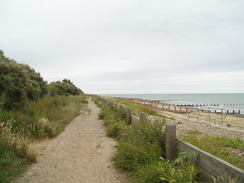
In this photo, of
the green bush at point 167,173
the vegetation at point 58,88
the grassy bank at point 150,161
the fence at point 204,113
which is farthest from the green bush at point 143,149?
the vegetation at point 58,88

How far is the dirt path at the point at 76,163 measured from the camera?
4441mm

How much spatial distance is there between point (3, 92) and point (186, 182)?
31.3ft

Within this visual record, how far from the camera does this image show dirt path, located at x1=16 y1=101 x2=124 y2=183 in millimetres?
4441

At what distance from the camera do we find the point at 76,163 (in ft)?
17.8

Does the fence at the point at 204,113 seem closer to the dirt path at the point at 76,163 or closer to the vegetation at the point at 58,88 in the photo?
the dirt path at the point at 76,163

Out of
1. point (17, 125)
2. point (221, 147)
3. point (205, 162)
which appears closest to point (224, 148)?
point (221, 147)

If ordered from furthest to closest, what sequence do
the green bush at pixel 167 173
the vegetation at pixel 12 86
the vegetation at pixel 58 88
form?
the vegetation at pixel 58 88 → the vegetation at pixel 12 86 → the green bush at pixel 167 173

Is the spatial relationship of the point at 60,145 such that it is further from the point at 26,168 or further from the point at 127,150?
the point at 127,150

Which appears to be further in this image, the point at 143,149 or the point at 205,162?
the point at 143,149

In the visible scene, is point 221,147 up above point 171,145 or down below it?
below

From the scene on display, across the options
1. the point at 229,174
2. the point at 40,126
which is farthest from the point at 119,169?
the point at 40,126

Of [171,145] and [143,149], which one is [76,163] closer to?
[143,149]

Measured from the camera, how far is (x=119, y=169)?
16.2 feet

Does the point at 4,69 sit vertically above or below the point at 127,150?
above
